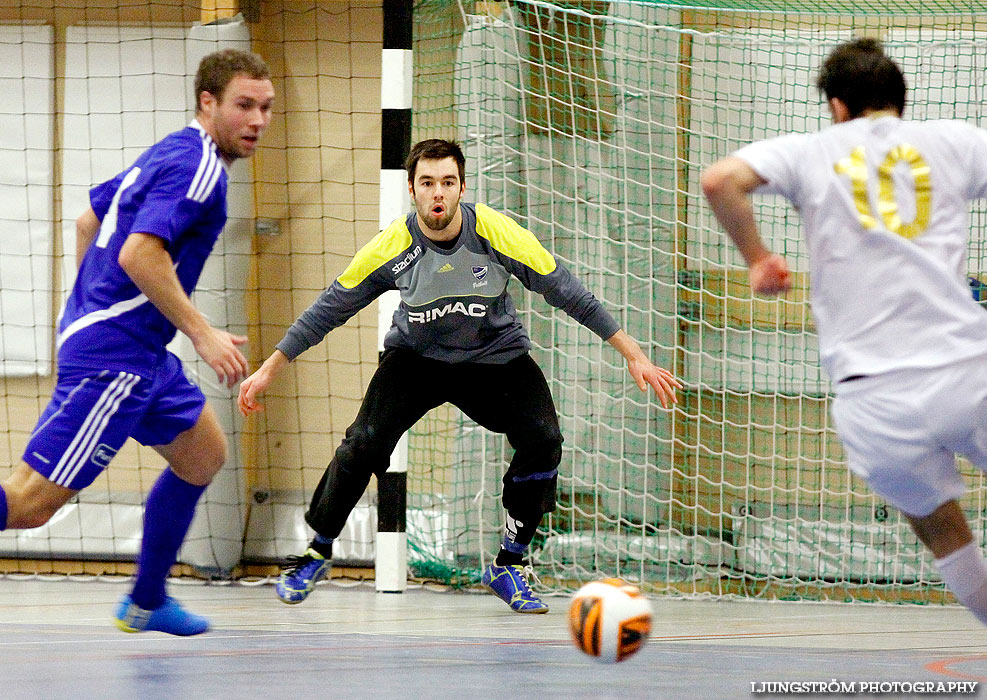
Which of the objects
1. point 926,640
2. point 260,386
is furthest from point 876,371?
point 260,386

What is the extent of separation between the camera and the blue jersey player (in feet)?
11.8

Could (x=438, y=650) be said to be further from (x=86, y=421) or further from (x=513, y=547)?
(x=513, y=547)

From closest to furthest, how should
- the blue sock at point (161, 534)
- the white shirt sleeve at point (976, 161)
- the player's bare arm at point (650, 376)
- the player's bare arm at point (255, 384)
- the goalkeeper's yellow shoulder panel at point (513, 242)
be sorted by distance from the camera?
the white shirt sleeve at point (976, 161), the blue sock at point (161, 534), the player's bare arm at point (650, 376), the player's bare arm at point (255, 384), the goalkeeper's yellow shoulder panel at point (513, 242)

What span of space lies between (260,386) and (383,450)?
67cm

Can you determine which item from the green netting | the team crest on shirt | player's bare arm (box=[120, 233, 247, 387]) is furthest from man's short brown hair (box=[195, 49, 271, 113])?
the green netting

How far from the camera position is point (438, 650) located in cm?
411

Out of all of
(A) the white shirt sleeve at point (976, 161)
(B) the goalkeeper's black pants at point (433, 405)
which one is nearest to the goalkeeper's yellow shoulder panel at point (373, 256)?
(B) the goalkeeper's black pants at point (433, 405)

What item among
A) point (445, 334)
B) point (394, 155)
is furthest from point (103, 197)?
point (394, 155)

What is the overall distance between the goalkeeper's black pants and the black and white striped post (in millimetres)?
734

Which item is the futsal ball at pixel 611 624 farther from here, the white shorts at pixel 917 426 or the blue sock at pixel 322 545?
the blue sock at pixel 322 545

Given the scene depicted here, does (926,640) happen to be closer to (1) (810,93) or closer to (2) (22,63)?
(1) (810,93)

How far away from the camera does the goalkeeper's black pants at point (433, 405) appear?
17.9 feet

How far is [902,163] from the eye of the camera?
2.91 m

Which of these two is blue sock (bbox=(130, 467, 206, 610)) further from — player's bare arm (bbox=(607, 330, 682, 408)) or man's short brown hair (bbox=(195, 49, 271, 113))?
player's bare arm (bbox=(607, 330, 682, 408))
